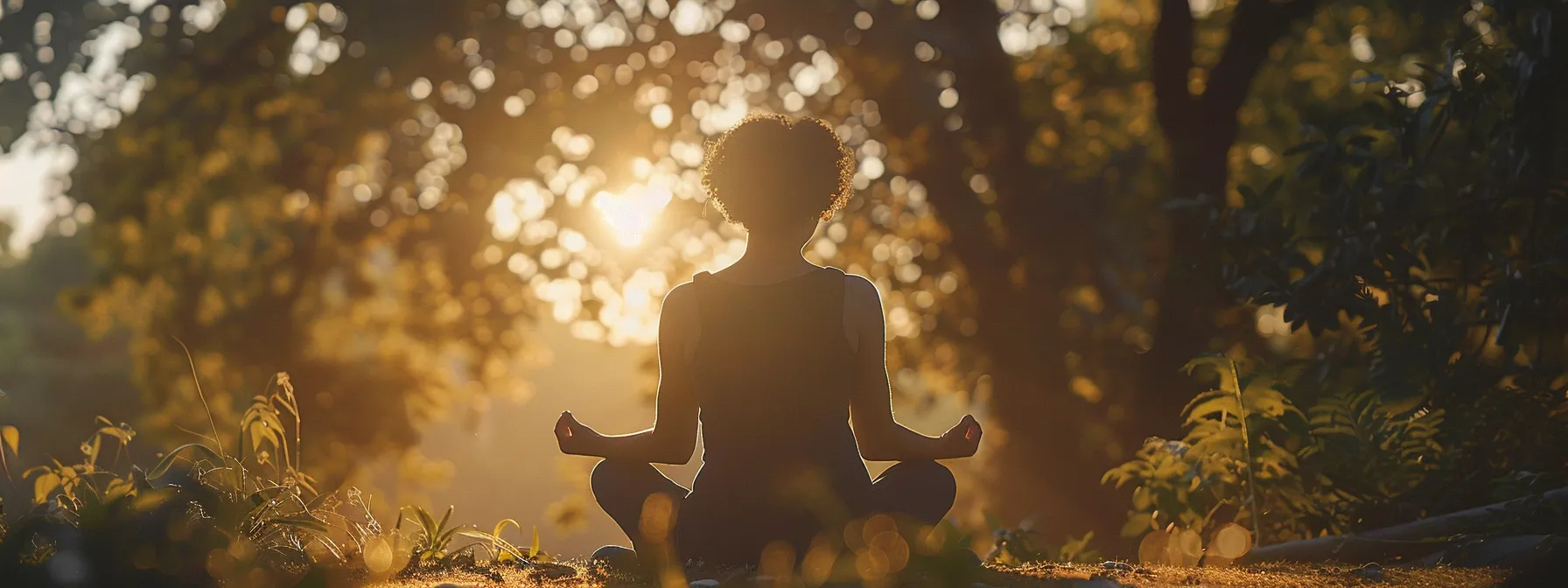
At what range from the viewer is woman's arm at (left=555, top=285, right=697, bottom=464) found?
395 centimetres

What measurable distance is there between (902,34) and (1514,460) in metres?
5.29

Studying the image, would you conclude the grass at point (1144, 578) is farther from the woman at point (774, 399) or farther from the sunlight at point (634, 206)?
the sunlight at point (634, 206)

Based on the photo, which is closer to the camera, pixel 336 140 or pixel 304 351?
pixel 336 140

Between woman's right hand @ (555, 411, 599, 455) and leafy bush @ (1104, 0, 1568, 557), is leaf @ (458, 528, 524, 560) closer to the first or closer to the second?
woman's right hand @ (555, 411, 599, 455)

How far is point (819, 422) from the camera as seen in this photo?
12.6ft

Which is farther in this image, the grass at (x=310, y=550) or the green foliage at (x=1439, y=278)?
the green foliage at (x=1439, y=278)

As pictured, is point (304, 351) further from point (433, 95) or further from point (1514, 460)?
point (1514, 460)

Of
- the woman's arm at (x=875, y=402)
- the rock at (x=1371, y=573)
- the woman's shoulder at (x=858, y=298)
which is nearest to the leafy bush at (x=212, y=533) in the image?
the woman's arm at (x=875, y=402)

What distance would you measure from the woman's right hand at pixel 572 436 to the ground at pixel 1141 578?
419mm

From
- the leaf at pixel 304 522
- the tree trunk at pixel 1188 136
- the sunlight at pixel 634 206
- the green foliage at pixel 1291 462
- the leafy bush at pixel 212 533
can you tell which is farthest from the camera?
the sunlight at pixel 634 206

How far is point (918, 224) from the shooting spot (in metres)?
13.1

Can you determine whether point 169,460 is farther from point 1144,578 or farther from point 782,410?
point 1144,578

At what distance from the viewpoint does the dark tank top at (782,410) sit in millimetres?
3826

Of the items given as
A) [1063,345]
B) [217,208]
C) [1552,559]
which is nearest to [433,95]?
[217,208]
